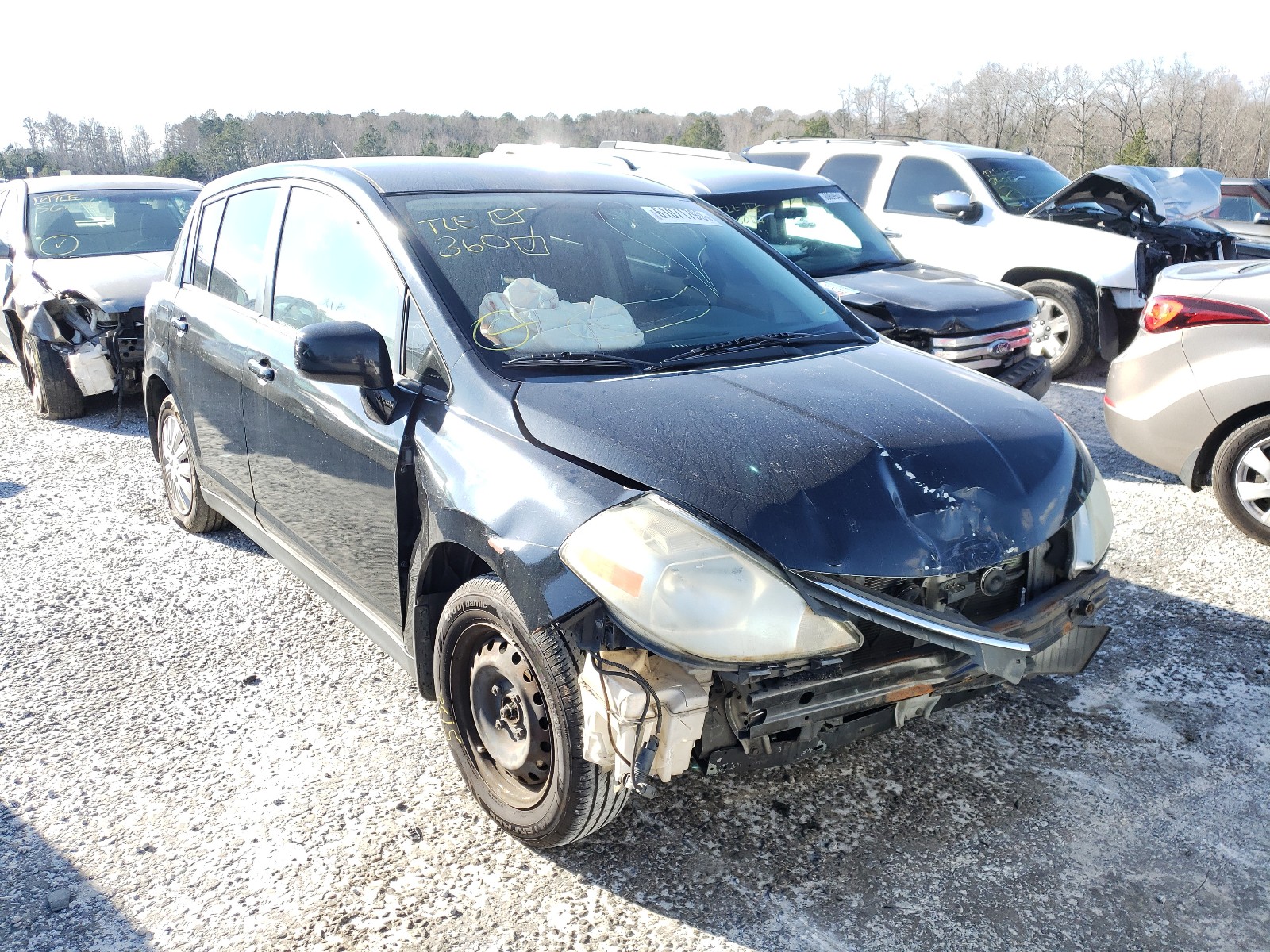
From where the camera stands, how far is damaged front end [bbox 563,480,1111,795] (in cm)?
228

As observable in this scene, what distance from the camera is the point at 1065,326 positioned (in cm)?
845

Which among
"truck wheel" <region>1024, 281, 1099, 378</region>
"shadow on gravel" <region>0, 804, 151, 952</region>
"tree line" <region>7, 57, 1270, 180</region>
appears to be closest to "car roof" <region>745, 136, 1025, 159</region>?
"truck wheel" <region>1024, 281, 1099, 378</region>

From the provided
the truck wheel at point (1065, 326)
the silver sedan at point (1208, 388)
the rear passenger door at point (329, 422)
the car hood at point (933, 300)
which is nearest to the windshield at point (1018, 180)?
the truck wheel at point (1065, 326)

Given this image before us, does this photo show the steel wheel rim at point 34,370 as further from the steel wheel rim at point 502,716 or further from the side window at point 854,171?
the side window at point 854,171

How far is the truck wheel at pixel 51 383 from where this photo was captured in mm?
7332

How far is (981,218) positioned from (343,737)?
24.5 feet

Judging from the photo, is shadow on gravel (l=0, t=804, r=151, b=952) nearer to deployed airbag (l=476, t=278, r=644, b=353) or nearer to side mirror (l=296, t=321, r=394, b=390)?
side mirror (l=296, t=321, r=394, b=390)

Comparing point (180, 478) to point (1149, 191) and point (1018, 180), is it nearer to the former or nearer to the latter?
point (1149, 191)

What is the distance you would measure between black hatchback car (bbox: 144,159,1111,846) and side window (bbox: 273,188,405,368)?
0.05ft

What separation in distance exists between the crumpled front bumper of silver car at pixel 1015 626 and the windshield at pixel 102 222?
7.49 m

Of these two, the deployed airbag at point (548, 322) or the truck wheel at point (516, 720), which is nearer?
the truck wheel at point (516, 720)

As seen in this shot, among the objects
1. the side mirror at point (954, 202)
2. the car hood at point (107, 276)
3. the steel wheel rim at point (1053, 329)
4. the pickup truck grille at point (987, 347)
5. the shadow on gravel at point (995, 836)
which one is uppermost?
the side mirror at point (954, 202)

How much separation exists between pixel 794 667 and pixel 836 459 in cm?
53

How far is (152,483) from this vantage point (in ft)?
19.8
